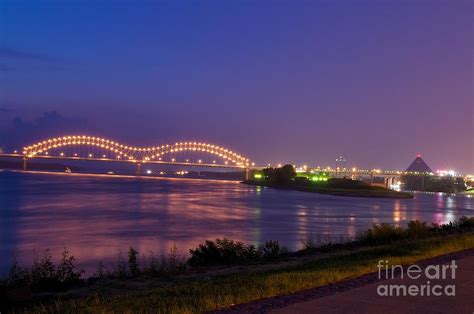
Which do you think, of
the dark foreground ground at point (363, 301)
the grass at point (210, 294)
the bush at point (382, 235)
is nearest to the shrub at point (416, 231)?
the bush at point (382, 235)

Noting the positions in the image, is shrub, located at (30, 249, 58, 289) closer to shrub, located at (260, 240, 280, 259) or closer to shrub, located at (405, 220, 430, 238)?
shrub, located at (260, 240, 280, 259)

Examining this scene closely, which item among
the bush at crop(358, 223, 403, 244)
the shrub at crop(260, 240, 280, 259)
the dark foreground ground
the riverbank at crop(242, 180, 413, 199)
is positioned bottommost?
the riverbank at crop(242, 180, 413, 199)

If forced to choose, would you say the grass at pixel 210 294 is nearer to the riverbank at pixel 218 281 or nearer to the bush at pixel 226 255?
the riverbank at pixel 218 281

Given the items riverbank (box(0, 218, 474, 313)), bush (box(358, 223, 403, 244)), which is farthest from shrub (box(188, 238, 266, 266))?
bush (box(358, 223, 403, 244))

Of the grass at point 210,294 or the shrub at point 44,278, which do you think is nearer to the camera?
the grass at point 210,294

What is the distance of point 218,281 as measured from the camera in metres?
7.91

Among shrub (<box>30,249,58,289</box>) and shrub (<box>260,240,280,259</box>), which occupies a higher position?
shrub (<box>260,240,280,259</box>)

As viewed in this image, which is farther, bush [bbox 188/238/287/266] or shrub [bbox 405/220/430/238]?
shrub [bbox 405/220/430/238]

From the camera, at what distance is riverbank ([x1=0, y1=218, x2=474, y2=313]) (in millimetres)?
6141

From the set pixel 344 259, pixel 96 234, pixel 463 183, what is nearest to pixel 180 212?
pixel 96 234

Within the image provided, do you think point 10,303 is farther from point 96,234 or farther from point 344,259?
point 96,234

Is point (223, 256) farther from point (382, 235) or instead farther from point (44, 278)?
point (382, 235)

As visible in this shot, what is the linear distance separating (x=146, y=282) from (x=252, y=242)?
43.6 feet

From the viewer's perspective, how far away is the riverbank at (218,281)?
614 centimetres
